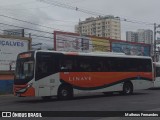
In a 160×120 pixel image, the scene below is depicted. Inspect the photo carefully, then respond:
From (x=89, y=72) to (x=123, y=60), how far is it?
3.84m

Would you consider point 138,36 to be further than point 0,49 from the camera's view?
Yes

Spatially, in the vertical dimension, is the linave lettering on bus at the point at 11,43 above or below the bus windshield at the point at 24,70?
above

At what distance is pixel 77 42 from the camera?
4575cm

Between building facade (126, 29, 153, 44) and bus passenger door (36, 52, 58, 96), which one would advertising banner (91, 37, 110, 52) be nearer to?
bus passenger door (36, 52, 58, 96)

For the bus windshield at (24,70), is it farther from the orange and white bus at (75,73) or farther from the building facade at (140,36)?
the building facade at (140,36)

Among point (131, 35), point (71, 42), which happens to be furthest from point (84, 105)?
point (131, 35)

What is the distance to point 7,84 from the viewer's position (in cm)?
3400

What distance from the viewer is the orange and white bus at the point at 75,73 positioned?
23984 millimetres

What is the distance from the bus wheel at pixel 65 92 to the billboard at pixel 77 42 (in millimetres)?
14355

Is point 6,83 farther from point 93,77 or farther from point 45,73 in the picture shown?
point 45,73

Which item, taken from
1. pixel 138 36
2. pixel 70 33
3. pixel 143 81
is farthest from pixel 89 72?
pixel 138 36

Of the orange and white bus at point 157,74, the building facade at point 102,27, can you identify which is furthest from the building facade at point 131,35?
the orange and white bus at point 157,74

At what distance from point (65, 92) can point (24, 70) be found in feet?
9.83

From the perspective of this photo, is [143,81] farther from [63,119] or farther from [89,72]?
[63,119]
